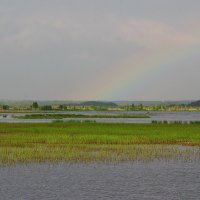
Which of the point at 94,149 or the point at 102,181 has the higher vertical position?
the point at 94,149

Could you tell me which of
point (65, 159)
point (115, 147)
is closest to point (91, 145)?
point (115, 147)

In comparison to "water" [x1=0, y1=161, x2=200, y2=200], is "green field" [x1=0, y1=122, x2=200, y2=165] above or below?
above

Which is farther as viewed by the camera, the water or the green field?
the green field

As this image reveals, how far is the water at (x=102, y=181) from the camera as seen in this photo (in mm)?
19109

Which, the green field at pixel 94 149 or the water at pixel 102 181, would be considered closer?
the water at pixel 102 181

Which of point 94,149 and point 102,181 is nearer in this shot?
point 102,181

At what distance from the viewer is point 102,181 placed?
22.1m

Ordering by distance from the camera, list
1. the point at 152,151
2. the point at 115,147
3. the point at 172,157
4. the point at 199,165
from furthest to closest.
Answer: the point at 115,147
the point at 152,151
the point at 172,157
the point at 199,165

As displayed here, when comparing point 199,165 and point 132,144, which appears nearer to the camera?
point 199,165

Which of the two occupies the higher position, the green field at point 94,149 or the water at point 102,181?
the green field at point 94,149

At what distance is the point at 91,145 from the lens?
3647 cm

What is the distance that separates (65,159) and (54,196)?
932cm

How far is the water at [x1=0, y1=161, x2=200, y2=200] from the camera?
19109mm

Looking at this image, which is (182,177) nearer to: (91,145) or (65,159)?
(65,159)
